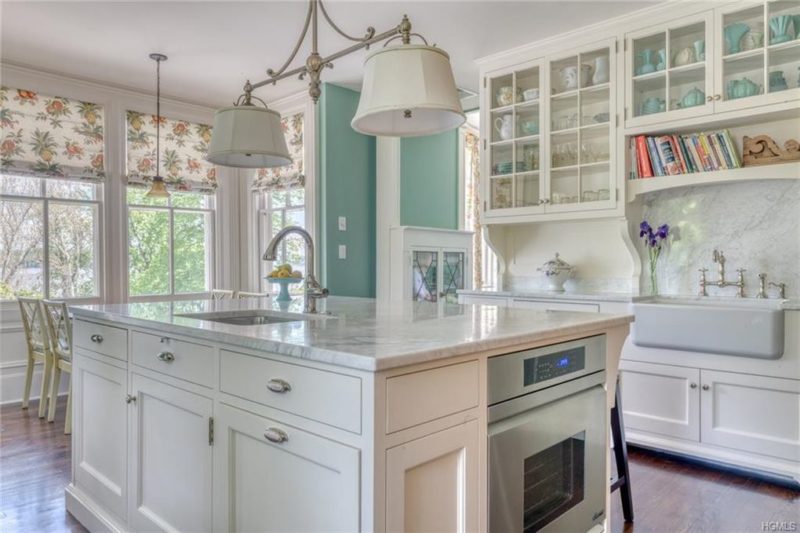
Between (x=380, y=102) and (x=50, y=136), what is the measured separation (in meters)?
3.85

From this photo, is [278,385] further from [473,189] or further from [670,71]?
[473,189]

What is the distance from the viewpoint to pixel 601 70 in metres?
3.38

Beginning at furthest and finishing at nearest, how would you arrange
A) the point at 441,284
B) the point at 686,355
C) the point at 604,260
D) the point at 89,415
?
the point at 441,284, the point at 604,260, the point at 686,355, the point at 89,415

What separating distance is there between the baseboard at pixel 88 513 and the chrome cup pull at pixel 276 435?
1.01 meters

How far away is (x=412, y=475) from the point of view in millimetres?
1190

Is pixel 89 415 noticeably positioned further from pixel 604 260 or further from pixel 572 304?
pixel 604 260

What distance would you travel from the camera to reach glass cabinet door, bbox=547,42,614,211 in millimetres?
3398

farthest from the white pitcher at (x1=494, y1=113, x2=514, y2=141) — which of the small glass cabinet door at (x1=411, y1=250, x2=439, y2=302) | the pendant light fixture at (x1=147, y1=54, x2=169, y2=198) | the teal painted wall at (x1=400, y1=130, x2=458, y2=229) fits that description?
the pendant light fixture at (x1=147, y1=54, x2=169, y2=198)

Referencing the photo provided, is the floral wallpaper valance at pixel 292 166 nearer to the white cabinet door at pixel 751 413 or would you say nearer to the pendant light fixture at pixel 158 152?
the pendant light fixture at pixel 158 152

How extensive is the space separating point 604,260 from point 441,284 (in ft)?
5.42

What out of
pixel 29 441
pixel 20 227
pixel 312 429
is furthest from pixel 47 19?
pixel 312 429

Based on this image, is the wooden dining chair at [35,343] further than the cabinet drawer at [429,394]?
Yes

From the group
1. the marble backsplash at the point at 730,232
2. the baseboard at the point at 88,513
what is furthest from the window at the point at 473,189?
the baseboard at the point at 88,513

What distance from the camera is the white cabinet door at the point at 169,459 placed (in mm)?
1594
